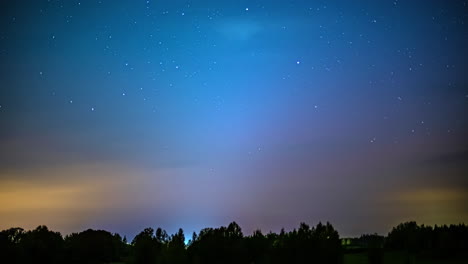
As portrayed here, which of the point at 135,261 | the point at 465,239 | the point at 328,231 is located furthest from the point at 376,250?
the point at 465,239

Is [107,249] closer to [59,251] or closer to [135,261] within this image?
[59,251]

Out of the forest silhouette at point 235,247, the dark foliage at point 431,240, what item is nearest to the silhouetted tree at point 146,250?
the forest silhouette at point 235,247

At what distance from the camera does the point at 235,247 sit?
83.4 m

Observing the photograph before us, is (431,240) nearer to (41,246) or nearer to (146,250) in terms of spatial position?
(146,250)

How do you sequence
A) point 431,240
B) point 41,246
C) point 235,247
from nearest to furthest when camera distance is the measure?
point 235,247
point 41,246
point 431,240

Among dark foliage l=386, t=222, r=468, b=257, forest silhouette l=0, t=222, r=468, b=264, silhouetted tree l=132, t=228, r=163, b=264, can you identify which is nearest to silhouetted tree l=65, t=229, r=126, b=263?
forest silhouette l=0, t=222, r=468, b=264

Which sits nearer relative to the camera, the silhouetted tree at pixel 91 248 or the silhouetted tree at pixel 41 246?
the silhouetted tree at pixel 41 246

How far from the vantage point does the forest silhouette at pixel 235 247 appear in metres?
61.4

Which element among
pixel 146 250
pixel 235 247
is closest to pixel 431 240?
pixel 235 247

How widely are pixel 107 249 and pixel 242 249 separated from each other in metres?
52.9

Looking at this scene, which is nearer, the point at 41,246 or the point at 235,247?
the point at 235,247

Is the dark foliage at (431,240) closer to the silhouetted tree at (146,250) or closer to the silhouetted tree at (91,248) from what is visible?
the silhouetted tree at (146,250)

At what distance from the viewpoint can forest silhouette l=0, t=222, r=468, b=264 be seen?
61.4m

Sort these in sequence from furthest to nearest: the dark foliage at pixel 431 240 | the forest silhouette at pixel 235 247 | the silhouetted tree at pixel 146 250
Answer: the dark foliage at pixel 431 240
the silhouetted tree at pixel 146 250
the forest silhouette at pixel 235 247
